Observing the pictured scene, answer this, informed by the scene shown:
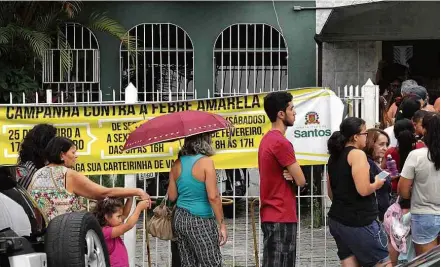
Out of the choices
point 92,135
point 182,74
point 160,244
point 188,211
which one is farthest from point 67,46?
point 188,211

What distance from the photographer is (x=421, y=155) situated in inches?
289

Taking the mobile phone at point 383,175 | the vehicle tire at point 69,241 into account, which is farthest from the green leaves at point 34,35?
the vehicle tire at point 69,241

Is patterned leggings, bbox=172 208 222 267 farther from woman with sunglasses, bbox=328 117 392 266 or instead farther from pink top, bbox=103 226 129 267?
woman with sunglasses, bbox=328 117 392 266

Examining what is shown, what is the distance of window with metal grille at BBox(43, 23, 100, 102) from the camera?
15602mm

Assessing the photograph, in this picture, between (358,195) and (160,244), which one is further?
(160,244)

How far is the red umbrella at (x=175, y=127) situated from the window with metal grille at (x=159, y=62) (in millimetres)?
7950

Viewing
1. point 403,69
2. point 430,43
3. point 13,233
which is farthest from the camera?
point 430,43

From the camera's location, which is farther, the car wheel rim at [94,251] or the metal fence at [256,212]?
the metal fence at [256,212]

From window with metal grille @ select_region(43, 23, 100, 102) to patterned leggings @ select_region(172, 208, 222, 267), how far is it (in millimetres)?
8549

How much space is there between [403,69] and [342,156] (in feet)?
26.2

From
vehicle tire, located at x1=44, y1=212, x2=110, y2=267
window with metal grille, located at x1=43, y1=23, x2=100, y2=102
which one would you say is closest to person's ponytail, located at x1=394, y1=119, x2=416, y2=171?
vehicle tire, located at x1=44, y1=212, x2=110, y2=267

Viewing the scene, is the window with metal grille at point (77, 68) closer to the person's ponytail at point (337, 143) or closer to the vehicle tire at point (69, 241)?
the person's ponytail at point (337, 143)

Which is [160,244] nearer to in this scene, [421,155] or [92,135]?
[92,135]

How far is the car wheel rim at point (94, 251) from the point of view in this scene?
613 centimetres
